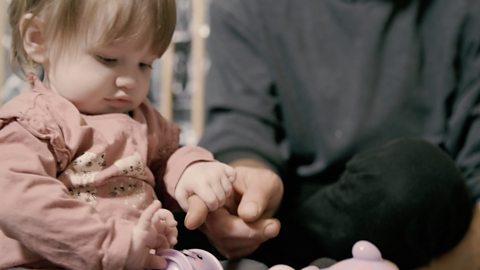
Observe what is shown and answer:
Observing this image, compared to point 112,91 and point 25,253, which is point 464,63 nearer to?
point 112,91

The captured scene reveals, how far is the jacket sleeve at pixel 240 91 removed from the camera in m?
1.04

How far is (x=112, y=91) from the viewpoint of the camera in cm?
65

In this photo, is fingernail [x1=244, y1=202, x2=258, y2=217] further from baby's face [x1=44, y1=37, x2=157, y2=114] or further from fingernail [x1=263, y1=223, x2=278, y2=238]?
baby's face [x1=44, y1=37, x2=157, y2=114]

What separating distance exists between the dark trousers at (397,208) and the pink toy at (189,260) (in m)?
0.15

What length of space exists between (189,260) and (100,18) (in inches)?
9.8

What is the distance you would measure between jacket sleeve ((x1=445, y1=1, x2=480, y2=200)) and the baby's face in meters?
0.57

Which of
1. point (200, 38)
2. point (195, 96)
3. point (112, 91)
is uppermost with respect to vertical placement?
point (112, 91)

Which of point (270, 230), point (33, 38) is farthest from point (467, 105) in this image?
point (33, 38)

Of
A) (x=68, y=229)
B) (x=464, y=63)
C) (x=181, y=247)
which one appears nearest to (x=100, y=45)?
(x=68, y=229)

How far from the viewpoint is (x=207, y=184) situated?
662 mm

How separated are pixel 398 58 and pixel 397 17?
7 centimetres

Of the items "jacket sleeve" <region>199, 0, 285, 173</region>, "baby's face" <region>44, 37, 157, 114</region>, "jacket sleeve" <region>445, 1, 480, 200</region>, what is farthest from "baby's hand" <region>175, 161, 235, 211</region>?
"jacket sleeve" <region>445, 1, 480, 200</region>

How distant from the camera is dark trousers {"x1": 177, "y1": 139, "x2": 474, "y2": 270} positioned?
2.48 ft

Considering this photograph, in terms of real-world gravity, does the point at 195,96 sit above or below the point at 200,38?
below
